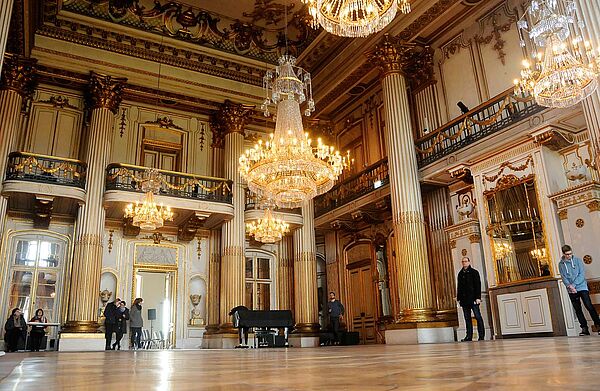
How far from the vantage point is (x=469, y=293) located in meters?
8.23

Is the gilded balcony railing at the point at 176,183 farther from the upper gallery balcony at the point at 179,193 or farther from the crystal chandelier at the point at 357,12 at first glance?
the crystal chandelier at the point at 357,12


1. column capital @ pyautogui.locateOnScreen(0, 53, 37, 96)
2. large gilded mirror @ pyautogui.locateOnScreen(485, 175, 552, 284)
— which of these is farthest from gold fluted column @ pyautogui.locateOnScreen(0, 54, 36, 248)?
large gilded mirror @ pyautogui.locateOnScreen(485, 175, 552, 284)

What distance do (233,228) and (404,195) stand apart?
5.01 meters

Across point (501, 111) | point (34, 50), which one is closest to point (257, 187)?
point (501, 111)

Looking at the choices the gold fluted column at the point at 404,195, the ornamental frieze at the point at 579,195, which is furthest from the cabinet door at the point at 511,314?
the ornamental frieze at the point at 579,195

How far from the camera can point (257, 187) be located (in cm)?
941

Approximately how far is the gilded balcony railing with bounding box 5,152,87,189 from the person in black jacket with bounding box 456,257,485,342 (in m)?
9.10

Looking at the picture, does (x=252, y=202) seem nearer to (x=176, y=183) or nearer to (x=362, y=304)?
(x=176, y=183)

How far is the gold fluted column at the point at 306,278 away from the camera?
13414 millimetres

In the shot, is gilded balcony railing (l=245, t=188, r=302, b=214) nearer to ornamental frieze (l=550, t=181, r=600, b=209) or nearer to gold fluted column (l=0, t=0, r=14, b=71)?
ornamental frieze (l=550, t=181, r=600, b=209)

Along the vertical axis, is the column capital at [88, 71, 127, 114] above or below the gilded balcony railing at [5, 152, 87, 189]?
above

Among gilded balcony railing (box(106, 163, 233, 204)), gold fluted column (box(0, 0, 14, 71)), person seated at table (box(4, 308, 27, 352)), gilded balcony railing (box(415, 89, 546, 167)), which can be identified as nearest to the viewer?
gold fluted column (box(0, 0, 14, 71))

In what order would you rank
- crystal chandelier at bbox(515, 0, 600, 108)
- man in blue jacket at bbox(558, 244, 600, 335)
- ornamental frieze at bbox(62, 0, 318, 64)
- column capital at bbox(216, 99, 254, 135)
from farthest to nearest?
column capital at bbox(216, 99, 254, 135), ornamental frieze at bbox(62, 0, 318, 64), man in blue jacket at bbox(558, 244, 600, 335), crystal chandelier at bbox(515, 0, 600, 108)

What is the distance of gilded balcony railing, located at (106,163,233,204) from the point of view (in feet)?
40.2
